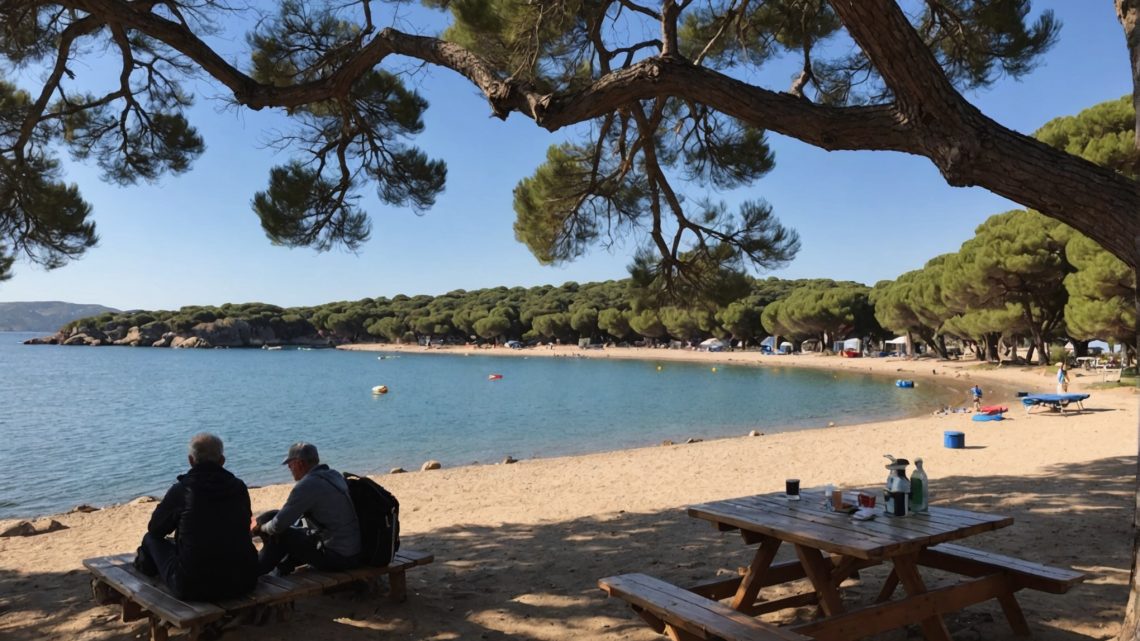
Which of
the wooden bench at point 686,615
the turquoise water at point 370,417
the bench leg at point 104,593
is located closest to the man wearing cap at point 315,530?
the bench leg at point 104,593

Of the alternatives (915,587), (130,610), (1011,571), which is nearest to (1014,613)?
(1011,571)

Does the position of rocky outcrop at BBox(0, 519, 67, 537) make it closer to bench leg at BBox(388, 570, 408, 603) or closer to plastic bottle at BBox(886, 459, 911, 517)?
bench leg at BBox(388, 570, 408, 603)

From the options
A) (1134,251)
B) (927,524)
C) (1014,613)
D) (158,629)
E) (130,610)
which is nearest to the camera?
(1134,251)

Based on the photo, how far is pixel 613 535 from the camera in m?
5.87

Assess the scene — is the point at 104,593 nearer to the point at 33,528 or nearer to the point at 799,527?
the point at 799,527

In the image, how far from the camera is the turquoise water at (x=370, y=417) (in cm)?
1554

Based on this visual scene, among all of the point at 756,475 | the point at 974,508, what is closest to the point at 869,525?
the point at 974,508

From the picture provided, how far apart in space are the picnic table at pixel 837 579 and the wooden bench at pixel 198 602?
4.35 ft

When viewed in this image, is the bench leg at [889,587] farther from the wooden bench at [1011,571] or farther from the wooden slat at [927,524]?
the wooden slat at [927,524]

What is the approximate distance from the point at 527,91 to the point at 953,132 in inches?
80.8

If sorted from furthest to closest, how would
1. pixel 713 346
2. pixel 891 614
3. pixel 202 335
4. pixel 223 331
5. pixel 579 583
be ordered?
pixel 223 331 → pixel 202 335 → pixel 713 346 → pixel 579 583 → pixel 891 614

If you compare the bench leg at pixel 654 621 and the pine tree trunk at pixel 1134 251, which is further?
the bench leg at pixel 654 621

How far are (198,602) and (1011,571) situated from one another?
11.9 ft

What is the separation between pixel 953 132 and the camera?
279 cm
